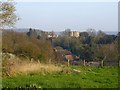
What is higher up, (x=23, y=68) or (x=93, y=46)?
(x=23, y=68)

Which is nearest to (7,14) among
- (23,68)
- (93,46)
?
(23,68)

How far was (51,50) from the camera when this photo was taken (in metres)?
33.9

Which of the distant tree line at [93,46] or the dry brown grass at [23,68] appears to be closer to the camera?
the dry brown grass at [23,68]

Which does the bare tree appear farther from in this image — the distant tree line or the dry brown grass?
the distant tree line

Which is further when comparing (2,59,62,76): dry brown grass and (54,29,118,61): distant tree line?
(54,29,118,61): distant tree line

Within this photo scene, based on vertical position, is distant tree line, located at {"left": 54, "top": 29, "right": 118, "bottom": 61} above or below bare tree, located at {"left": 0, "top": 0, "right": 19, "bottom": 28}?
below

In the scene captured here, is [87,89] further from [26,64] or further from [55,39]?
[55,39]

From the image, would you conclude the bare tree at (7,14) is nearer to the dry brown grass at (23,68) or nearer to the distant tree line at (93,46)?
the dry brown grass at (23,68)

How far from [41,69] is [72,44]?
29273 millimetres

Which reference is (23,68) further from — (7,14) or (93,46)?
(93,46)

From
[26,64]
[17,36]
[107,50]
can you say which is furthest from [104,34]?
[26,64]

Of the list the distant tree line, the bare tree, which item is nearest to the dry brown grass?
the bare tree

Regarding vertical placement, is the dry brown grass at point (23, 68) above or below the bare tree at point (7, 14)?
below

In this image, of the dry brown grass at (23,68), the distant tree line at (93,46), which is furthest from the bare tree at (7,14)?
the distant tree line at (93,46)
